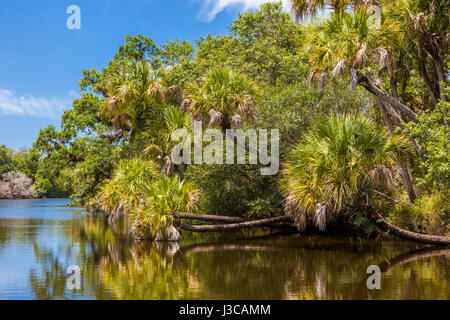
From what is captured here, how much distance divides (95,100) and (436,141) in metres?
24.9

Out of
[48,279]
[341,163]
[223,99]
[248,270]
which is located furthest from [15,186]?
[248,270]

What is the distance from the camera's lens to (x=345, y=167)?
13.4 m

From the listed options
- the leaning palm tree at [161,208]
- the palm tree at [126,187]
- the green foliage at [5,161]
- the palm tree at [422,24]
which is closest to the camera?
the palm tree at [422,24]

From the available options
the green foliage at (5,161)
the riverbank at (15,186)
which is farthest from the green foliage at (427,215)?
the green foliage at (5,161)

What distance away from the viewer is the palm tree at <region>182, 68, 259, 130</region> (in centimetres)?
1683

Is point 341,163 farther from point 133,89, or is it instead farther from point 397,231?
point 133,89

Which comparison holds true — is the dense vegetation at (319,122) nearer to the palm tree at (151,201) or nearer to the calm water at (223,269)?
the palm tree at (151,201)

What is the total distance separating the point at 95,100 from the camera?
32812 millimetres

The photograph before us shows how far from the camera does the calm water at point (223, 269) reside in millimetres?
8305

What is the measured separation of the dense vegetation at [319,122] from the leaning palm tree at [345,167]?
1.5 inches

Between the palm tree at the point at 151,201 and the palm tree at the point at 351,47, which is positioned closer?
the palm tree at the point at 351,47

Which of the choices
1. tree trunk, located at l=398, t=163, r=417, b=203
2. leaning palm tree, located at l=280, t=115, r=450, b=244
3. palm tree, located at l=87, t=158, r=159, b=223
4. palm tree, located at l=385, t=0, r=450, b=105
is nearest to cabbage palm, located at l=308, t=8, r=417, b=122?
palm tree, located at l=385, t=0, r=450, b=105
